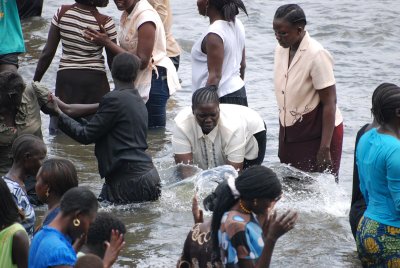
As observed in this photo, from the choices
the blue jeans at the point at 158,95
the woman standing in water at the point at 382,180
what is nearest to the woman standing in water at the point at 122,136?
the blue jeans at the point at 158,95

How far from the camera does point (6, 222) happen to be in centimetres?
516

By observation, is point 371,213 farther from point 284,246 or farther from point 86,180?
point 86,180

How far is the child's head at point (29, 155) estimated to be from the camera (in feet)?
20.9

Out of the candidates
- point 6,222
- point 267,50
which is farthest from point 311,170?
point 267,50

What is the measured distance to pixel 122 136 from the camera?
307 inches

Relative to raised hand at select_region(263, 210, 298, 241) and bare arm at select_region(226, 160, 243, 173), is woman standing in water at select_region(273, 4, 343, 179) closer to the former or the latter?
bare arm at select_region(226, 160, 243, 173)

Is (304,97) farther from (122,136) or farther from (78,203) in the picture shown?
(78,203)

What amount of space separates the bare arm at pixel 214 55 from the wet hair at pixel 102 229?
356 cm

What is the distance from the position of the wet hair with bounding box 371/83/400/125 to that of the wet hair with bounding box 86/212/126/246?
6.11ft

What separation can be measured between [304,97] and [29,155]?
254cm

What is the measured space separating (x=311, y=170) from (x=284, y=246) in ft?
2.75

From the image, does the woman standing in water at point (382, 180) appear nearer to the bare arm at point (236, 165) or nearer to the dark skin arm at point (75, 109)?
the bare arm at point (236, 165)

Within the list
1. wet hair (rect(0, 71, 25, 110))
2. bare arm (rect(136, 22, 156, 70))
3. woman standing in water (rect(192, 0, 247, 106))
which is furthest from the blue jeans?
wet hair (rect(0, 71, 25, 110))

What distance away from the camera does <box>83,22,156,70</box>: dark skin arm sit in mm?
9156
